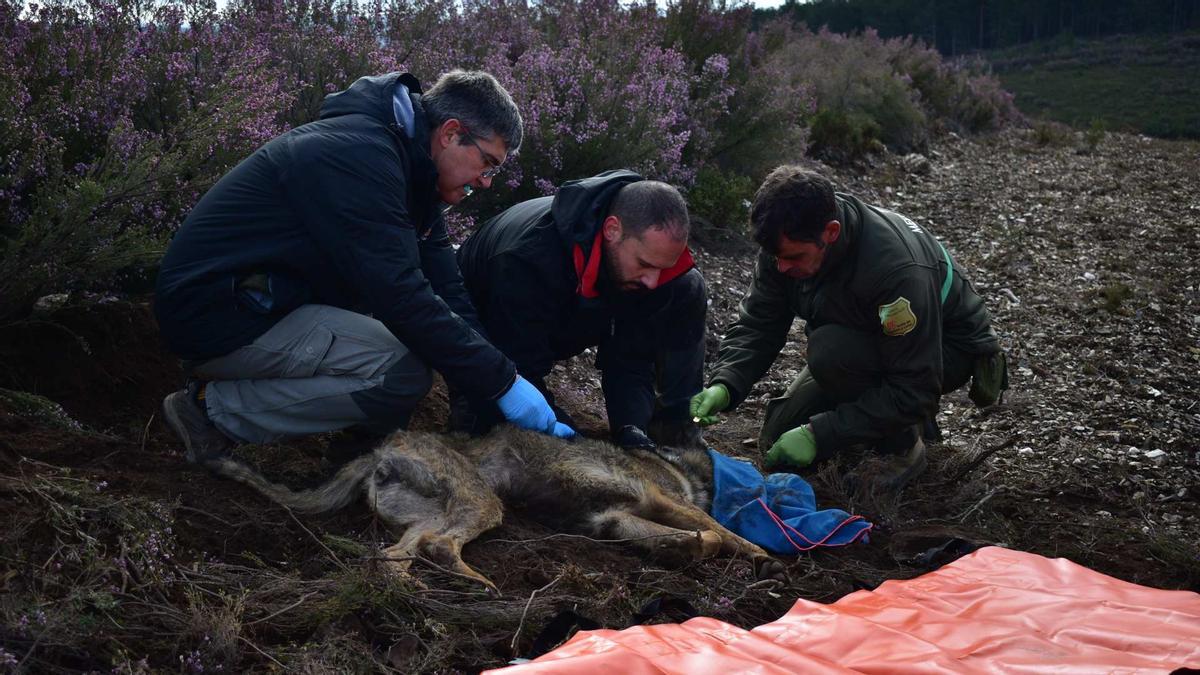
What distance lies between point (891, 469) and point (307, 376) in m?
2.86

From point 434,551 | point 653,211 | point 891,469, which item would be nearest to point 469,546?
point 434,551

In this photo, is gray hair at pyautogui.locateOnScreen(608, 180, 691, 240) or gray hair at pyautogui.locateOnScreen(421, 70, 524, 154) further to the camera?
gray hair at pyautogui.locateOnScreen(608, 180, 691, 240)

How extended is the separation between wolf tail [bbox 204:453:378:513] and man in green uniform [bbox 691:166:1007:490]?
6.40 feet

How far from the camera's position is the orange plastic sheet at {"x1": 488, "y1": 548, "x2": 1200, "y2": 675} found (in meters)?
2.62

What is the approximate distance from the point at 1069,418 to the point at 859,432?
1.92 metres

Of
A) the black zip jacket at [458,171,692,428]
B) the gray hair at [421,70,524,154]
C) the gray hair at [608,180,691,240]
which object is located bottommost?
the black zip jacket at [458,171,692,428]

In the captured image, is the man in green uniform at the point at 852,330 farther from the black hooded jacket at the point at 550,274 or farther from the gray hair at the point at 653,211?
the black hooded jacket at the point at 550,274

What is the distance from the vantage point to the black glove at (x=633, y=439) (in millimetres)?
4496

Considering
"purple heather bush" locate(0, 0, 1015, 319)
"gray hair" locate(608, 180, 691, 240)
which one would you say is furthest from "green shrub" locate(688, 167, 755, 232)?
"gray hair" locate(608, 180, 691, 240)

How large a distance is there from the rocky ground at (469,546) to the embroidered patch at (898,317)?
84 cm

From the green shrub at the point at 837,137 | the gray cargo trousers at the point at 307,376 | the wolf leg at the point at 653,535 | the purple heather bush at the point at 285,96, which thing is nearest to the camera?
the wolf leg at the point at 653,535

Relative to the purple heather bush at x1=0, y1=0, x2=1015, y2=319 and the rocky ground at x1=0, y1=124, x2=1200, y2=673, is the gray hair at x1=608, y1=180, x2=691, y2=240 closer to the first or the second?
the rocky ground at x1=0, y1=124, x2=1200, y2=673

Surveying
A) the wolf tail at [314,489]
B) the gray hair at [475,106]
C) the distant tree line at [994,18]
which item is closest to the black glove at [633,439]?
the wolf tail at [314,489]

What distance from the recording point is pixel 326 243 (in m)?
3.73
